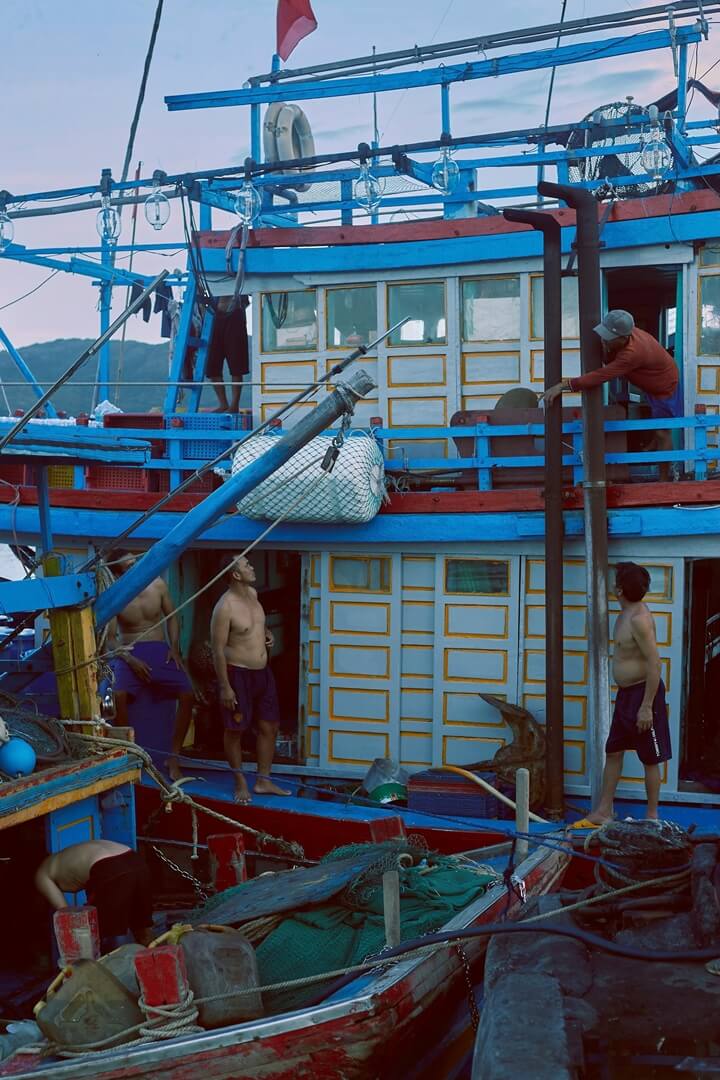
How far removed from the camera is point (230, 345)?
11.4 metres

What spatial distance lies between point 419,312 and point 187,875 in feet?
16.2

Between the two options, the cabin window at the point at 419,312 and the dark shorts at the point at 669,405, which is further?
the cabin window at the point at 419,312

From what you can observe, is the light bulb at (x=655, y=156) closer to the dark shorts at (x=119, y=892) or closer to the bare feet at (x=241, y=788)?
the bare feet at (x=241, y=788)

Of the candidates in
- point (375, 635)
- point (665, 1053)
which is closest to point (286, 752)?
point (375, 635)

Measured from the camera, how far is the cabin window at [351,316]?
33.8 feet

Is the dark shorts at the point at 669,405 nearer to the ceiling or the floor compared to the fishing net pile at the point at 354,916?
nearer to the ceiling

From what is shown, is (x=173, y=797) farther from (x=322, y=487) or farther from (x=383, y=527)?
(x=383, y=527)

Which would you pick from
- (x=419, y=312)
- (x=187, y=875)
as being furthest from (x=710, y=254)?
(x=187, y=875)

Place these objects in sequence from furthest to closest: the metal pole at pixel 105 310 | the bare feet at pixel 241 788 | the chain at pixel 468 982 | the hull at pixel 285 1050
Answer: the metal pole at pixel 105 310 < the bare feet at pixel 241 788 < the chain at pixel 468 982 < the hull at pixel 285 1050

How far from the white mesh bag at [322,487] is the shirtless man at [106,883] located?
3.12 m

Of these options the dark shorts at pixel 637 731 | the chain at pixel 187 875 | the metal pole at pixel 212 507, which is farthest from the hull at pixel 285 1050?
the metal pole at pixel 212 507

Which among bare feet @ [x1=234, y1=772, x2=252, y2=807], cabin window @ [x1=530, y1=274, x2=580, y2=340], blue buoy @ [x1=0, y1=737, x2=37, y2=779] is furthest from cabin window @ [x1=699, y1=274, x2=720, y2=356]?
blue buoy @ [x1=0, y1=737, x2=37, y2=779]

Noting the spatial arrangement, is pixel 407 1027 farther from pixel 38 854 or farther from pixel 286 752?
pixel 286 752

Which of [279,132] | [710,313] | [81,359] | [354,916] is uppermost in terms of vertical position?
[279,132]
